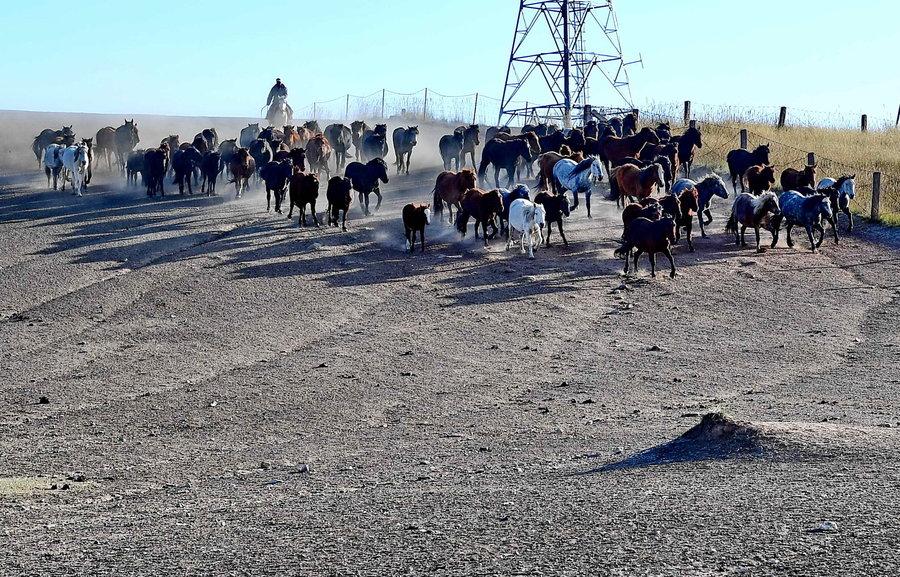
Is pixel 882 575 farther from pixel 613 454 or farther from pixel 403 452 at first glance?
pixel 403 452

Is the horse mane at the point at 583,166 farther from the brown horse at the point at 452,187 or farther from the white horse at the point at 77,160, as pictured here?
the white horse at the point at 77,160

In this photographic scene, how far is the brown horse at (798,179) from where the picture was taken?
2909 centimetres

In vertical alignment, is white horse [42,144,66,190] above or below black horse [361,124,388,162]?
below

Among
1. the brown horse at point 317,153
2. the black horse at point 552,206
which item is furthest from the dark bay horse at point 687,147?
the brown horse at point 317,153

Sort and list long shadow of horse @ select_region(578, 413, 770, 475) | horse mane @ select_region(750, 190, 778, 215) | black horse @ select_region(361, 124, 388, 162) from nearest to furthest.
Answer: long shadow of horse @ select_region(578, 413, 770, 475) → horse mane @ select_region(750, 190, 778, 215) → black horse @ select_region(361, 124, 388, 162)

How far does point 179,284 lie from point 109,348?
4564 millimetres

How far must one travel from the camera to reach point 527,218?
2527cm

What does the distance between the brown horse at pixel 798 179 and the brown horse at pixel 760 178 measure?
36cm

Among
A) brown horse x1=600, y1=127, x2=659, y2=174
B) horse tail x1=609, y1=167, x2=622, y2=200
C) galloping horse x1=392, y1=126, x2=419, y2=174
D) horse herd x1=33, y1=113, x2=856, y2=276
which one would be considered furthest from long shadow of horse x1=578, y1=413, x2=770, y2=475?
galloping horse x1=392, y1=126, x2=419, y2=174

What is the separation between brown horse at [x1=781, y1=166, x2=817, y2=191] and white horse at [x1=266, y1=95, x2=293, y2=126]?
84.8 ft

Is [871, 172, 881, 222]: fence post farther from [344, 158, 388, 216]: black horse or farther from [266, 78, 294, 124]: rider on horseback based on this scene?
[266, 78, 294, 124]: rider on horseback

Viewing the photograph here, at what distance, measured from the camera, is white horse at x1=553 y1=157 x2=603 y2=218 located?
95.0 feet

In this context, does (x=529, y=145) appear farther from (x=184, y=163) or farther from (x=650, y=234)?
(x=650, y=234)

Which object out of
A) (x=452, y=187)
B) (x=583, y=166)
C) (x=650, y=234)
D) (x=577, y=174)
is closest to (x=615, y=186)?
(x=577, y=174)
